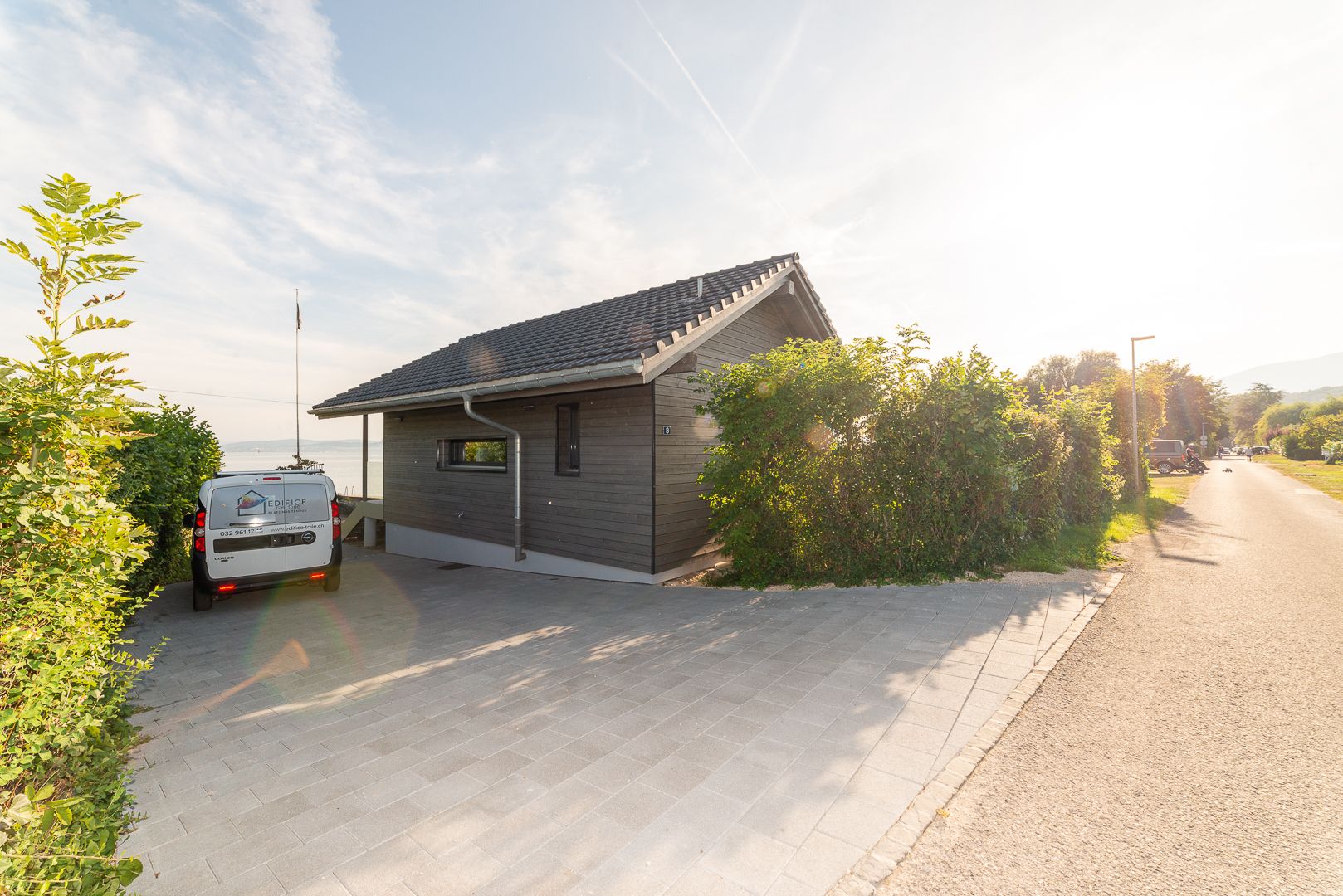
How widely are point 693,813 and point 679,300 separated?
916 centimetres

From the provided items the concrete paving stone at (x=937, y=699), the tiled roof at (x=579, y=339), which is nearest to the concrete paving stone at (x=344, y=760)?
the concrete paving stone at (x=937, y=699)

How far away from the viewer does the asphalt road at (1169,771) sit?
2.31 metres

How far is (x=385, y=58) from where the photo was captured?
816 centimetres

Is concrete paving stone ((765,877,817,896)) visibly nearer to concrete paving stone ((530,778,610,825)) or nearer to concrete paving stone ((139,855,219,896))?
concrete paving stone ((530,778,610,825))

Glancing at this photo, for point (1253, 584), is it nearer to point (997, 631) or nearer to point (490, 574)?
point (997, 631)

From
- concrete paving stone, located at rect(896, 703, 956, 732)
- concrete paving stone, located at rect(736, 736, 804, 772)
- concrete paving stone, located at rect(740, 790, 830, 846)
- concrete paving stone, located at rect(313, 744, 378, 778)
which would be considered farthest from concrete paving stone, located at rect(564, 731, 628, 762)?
concrete paving stone, located at rect(896, 703, 956, 732)

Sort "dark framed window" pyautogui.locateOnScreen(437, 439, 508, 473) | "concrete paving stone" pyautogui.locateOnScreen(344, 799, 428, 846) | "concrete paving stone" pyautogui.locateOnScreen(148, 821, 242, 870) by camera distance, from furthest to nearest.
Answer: "dark framed window" pyautogui.locateOnScreen(437, 439, 508, 473) < "concrete paving stone" pyautogui.locateOnScreen(344, 799, 428, 846) < "concrete paving stone" pyautogui.locateOnScreen(148, 821, 242, 870)

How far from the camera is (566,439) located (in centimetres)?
976

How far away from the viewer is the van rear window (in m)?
6.94

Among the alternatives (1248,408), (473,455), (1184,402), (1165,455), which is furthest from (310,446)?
(1248,408)

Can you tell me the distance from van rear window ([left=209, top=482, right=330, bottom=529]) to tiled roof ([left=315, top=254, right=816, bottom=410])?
10.4 ft

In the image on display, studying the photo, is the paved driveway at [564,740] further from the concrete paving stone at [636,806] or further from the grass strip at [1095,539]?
the grass strip at [1095,539]

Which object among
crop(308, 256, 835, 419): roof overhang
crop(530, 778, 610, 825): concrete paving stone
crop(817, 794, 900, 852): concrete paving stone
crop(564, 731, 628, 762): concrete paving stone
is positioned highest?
crop(308, 256, 835, 419): roof overhang

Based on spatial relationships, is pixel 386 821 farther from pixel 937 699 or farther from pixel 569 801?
pixel 937 699
